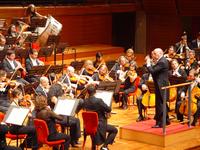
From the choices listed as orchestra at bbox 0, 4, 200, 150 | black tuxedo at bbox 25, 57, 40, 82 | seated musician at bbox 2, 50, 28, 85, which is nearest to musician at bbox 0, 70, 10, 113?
orchestra at bbox 0, 4, 200, 150

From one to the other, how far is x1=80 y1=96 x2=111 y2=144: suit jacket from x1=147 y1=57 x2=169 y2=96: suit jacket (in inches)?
44.6

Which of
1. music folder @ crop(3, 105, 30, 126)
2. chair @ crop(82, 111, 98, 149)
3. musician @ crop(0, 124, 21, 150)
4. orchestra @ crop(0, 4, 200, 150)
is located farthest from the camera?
orchestra @ crop(0, 4, 200, 150)

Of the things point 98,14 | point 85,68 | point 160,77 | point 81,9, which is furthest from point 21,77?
point 98,14

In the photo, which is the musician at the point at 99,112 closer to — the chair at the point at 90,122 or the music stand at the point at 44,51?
the chair at the point at 90,122

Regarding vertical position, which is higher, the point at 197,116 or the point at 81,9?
the point at 81,9

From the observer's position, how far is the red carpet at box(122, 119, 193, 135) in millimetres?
10070

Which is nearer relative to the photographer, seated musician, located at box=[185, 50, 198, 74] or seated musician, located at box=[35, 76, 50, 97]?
seated musician, located at box=[35, 76, 50, 97]

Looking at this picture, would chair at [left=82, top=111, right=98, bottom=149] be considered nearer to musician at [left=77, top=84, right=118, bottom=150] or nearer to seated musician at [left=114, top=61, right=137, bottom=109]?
musician at [left=77, top=84, right=118, bottom=150]

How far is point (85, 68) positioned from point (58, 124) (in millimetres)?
3136

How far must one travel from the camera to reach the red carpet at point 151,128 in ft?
33.0

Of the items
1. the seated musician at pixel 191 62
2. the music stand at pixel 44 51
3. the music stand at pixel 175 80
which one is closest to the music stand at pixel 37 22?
the music stand at pixel 44 51

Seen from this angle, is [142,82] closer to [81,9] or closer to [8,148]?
[8,148]

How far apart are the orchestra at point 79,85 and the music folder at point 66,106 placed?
0.16m

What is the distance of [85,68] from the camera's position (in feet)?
41.3
